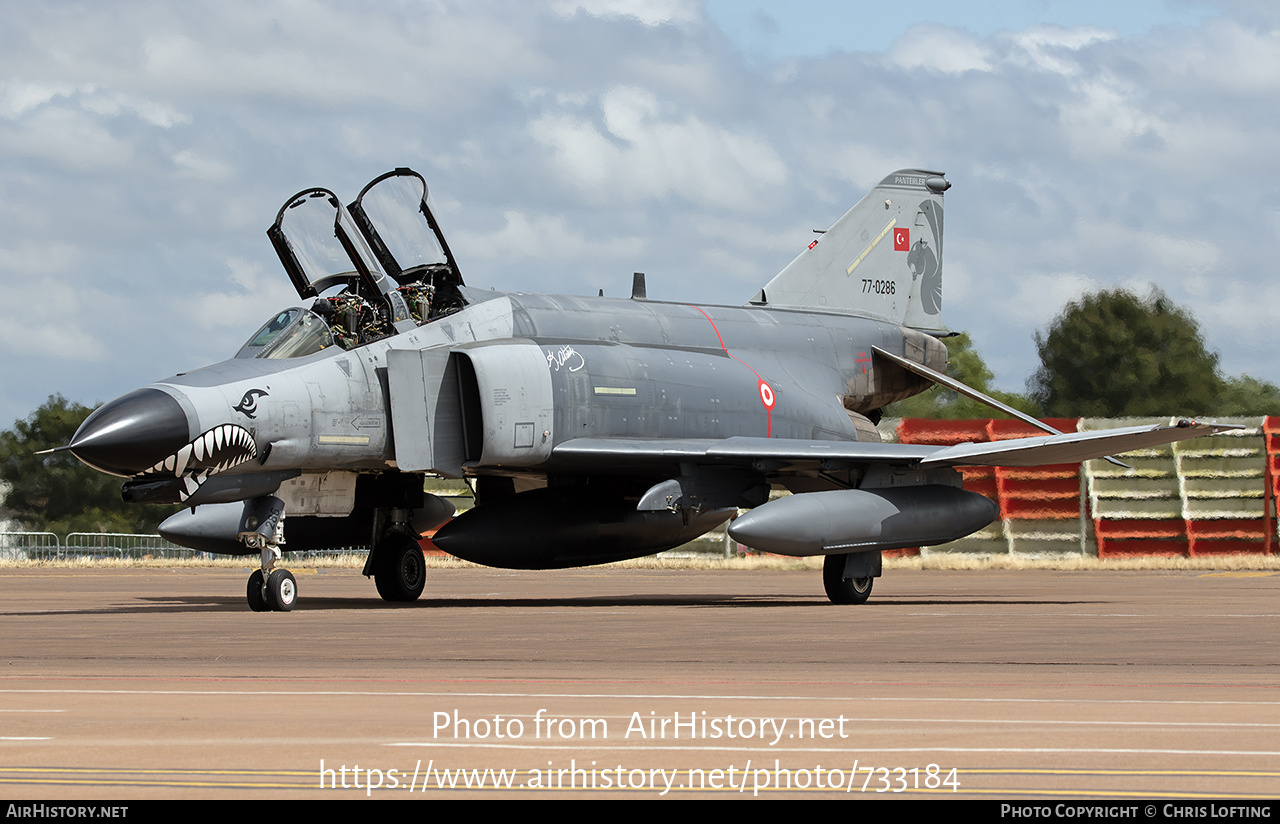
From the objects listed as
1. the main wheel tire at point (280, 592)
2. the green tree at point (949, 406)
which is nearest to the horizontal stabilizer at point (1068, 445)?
the main wheel tire at point (280, 592)

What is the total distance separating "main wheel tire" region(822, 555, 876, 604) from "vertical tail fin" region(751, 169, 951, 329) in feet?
17.0

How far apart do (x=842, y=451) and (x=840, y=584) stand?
1390 mm

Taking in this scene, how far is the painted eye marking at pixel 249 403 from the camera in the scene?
44.8ft

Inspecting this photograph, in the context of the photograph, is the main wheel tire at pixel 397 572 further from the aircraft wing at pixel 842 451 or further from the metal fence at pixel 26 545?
the metal fence at pixel 26 545

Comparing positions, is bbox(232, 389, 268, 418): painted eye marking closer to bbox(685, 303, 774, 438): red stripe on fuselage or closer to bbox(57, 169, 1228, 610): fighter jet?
bbox(57, 169, 1228, 610): fighter jet

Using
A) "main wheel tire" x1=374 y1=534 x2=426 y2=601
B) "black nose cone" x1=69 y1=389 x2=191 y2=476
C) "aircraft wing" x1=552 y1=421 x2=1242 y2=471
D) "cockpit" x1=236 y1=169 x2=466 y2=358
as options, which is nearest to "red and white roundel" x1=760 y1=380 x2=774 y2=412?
"aircraft wing" x1=552 y1=421 x2=1242 y2=471

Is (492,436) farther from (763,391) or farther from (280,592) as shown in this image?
(763,391)

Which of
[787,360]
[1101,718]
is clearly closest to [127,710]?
[1101,718]

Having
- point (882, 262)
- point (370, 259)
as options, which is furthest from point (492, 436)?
point (882, 262)

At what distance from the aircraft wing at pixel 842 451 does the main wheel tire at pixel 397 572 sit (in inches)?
82.4

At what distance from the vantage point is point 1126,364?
41.5m

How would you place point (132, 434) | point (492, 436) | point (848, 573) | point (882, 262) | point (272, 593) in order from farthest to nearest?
point (882, 262), point (848, 573), point (492, 436), point (272, 593), point (132, 434)

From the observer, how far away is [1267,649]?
9719 mm
